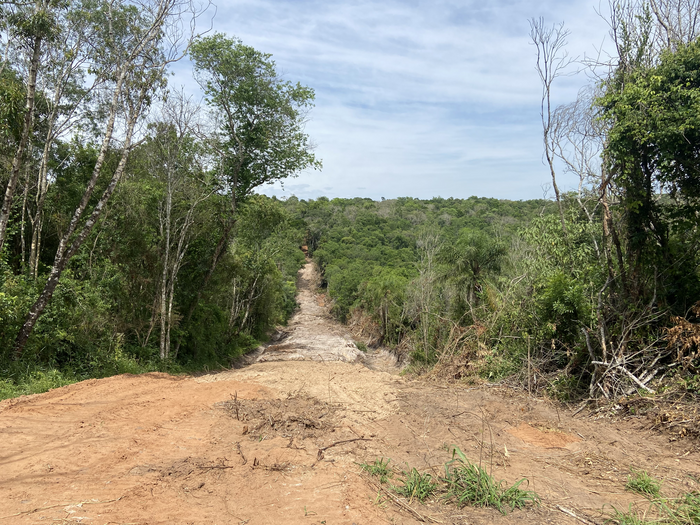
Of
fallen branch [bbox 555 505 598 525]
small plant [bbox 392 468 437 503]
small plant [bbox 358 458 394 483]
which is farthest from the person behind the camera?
small plant [bbox 358 458 394 483]

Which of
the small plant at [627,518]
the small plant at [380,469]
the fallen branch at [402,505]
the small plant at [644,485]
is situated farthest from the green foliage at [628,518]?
the small plant at [380,469]

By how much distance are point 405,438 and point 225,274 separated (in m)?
13.3

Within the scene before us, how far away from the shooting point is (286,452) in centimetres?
519

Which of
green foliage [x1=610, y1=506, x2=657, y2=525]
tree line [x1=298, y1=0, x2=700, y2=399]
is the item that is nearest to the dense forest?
tree line [x1=298, y1=0, x2=700, y2=399]

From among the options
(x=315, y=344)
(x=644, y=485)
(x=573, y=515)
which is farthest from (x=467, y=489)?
(x=315, y=344)

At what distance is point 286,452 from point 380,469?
121 cm

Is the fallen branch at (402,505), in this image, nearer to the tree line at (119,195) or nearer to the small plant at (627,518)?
the small plant at (627,518)

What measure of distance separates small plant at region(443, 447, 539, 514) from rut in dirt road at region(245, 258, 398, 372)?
49.4 feet

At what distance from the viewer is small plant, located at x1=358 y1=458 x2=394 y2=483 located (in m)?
4.54

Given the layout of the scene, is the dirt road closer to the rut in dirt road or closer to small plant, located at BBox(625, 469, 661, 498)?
small plant, located at BBox(625, 469, 661, 498)

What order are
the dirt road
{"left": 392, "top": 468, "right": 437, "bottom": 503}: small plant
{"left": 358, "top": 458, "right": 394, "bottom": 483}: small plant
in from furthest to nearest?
{"left": 358, "top": 458, "right": 394, "bottom": 483}: small plant → {"left": 392, "top": 468, "right": 437, "bottom": 503}: small plant → the dirt road

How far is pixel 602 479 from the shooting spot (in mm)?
4672

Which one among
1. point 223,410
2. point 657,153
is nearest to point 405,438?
point 223,410

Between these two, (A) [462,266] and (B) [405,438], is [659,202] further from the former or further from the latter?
(A) [462,266]
